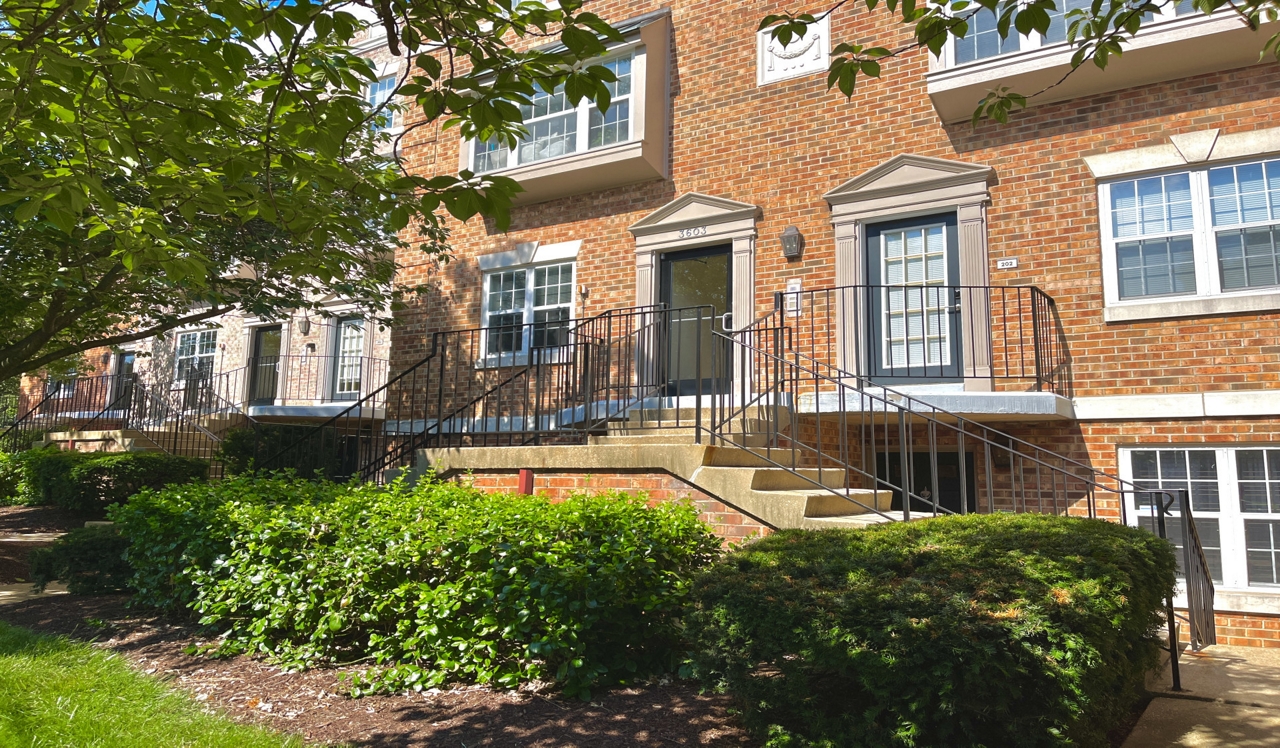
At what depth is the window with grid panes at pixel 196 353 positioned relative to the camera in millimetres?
18859

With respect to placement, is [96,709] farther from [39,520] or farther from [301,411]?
[301,411]

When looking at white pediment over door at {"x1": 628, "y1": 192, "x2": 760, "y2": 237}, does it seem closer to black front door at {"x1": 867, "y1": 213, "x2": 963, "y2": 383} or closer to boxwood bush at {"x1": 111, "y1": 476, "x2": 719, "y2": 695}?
black front door at {"x1": 867, "y1": 213, "x2": 963, "y2": 383}

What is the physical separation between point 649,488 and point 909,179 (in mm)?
4838

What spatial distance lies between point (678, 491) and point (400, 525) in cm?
215

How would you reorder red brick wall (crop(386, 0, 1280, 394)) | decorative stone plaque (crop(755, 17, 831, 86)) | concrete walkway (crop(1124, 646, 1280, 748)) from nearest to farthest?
concrete walkway (crop(1124, 646, 1280, 748)) → red brick wall (crop(386, 0, 1280, 394)) → decorative stone plaque (crop(755, 17, 831, 86))

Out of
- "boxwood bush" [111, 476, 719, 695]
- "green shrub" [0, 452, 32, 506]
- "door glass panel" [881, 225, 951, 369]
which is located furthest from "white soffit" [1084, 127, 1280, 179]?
"green shrub" [0, 452, 32, 506]

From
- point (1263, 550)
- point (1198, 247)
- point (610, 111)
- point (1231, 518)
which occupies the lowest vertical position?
point (1263, 550)

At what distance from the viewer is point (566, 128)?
11195 millimetres

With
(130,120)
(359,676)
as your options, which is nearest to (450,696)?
(359,676)

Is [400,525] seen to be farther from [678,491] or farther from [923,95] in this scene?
[923,95]

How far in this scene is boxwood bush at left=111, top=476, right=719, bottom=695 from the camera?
470 centimetres

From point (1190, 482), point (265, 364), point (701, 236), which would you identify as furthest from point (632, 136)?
point (265, 364)

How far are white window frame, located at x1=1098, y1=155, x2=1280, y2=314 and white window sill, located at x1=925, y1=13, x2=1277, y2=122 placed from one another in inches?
36.7

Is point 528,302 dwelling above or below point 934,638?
above
